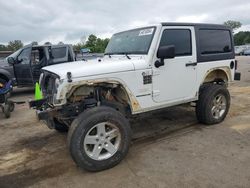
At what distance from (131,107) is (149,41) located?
3.83ft

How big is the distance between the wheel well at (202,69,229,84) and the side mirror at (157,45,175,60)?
160cm

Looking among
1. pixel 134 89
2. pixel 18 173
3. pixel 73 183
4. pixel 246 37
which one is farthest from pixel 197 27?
pixel 246 37

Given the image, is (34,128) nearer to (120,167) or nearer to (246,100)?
(120,167)

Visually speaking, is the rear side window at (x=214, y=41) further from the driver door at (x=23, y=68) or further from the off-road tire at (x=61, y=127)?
the driver door at (x=23, y=68)

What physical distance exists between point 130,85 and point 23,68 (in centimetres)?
727

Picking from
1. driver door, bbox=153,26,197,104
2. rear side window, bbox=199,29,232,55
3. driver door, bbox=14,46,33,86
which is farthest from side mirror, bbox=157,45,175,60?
driver door, bbox=14,46,33,86

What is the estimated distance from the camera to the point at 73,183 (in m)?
3.35

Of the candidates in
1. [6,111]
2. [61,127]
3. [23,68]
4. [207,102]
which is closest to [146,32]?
[207,102]

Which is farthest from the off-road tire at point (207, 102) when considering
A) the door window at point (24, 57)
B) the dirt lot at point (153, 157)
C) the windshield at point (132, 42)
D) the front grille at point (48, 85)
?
the door window at point (24, 57)

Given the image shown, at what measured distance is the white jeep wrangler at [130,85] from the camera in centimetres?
357

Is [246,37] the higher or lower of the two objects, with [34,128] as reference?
higher

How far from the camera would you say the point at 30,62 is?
9.77 m

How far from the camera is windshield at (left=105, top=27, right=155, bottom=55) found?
4359 mm

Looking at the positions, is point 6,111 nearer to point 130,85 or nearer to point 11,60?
point 11,60
